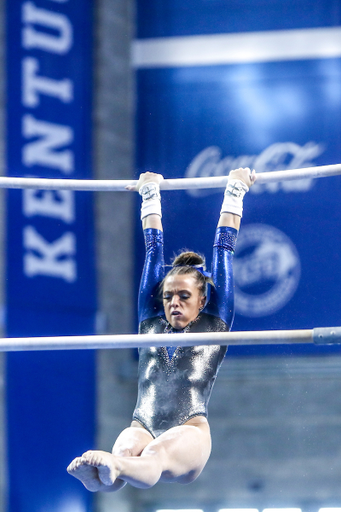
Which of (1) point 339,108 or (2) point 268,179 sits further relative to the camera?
(1) point 339,108

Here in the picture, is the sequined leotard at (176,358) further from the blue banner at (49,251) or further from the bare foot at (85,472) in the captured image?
the blue banner at (49,251)

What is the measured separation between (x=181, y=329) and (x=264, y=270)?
3.54 meters

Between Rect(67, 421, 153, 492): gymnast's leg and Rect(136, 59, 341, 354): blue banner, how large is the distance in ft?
11.5

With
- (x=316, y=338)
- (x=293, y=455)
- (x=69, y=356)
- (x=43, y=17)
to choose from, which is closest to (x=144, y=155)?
(x=43, y=17)

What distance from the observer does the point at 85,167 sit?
6.63m

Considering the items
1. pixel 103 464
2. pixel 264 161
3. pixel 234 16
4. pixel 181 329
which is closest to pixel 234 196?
pixel 181 329

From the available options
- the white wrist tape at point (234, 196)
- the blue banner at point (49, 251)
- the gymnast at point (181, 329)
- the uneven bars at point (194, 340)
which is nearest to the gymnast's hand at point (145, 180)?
the gymnast at point (181, 329)

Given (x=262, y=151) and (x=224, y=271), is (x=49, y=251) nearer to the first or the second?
(x=262, y=151)

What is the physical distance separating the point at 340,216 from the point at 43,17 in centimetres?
315

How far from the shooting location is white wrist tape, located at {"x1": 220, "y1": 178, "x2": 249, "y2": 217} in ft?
11.4

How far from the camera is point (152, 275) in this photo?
134 inches

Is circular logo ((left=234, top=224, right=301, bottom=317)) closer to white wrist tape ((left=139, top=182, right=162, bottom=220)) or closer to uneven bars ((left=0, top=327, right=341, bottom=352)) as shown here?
white wrist tape ((left=139, top=182, right=162, bottom=220))

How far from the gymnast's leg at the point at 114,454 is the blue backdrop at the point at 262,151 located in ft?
11.4

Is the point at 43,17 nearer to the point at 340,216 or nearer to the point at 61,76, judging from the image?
the point at 61,76
